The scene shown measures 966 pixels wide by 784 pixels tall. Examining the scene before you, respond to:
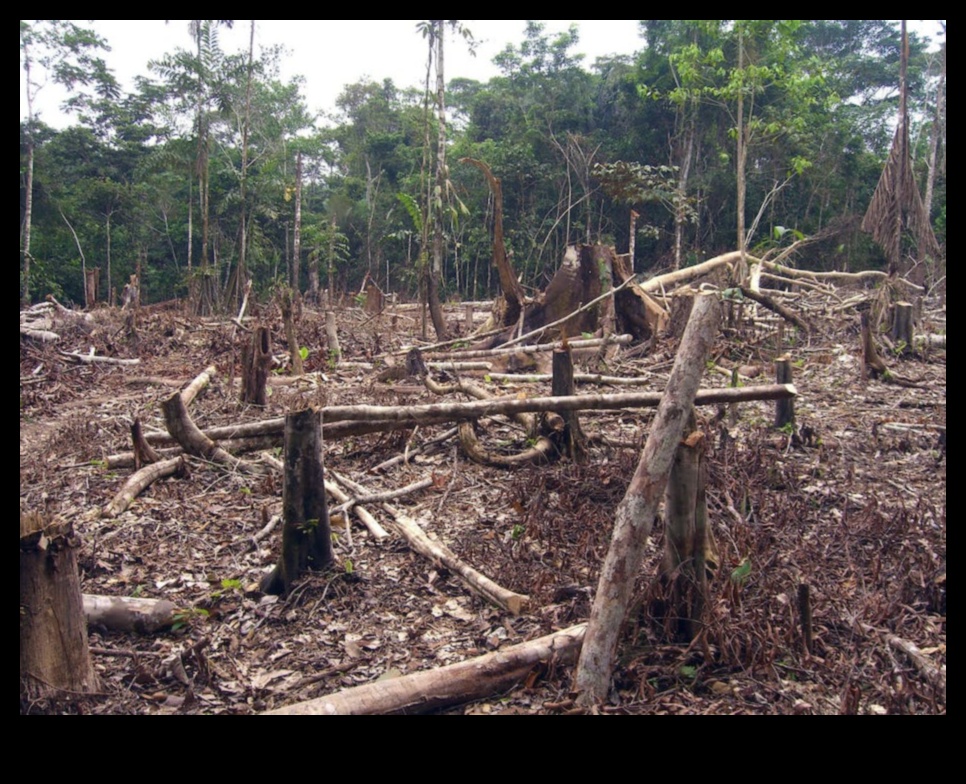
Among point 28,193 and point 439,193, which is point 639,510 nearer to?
point 439,193

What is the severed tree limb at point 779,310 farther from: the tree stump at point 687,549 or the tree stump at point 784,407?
the tree stump at point 687,549

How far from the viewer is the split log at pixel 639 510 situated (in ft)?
9.20

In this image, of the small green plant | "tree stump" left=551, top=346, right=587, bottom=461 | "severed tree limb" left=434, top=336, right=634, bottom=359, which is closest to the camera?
the small green plant

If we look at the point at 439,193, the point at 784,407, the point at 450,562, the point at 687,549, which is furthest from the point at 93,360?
the point at 687,549

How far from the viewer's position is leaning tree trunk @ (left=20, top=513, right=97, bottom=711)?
2.85 m

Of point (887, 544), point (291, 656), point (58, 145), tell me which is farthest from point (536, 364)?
point (58, 145)

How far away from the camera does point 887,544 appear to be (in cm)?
452

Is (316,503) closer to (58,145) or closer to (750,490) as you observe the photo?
(750,490)

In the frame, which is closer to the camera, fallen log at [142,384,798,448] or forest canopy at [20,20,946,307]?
fallen log at [142,384,798,448]

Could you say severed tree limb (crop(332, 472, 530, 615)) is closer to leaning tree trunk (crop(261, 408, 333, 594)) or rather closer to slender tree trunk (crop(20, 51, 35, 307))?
leaning tree trunk (crop(261, 408, 333, 594))

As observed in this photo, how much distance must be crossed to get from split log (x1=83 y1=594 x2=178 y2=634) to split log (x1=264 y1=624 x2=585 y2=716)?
1.30 m

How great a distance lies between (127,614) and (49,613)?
2.90ft

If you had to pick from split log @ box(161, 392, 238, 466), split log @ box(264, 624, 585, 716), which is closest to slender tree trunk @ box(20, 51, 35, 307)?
split log @ box(161, 392, 238, 466)

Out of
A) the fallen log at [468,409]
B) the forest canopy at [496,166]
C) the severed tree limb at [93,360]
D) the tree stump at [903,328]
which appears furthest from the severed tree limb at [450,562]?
the forest canopy at [496,166]
